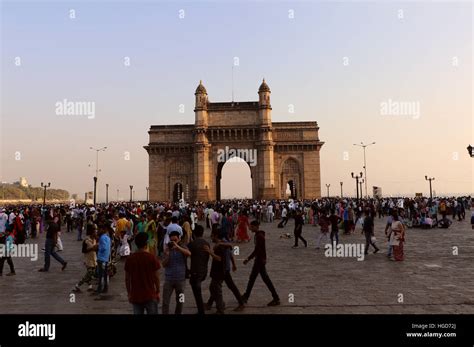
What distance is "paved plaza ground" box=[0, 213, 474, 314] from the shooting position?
7.92 metres

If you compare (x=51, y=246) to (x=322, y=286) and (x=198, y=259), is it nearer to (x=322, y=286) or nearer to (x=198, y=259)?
(x=198, y=259)

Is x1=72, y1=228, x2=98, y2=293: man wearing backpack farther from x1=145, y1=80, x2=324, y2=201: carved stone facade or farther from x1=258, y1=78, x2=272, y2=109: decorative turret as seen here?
x1=258, y1=78, x2=272, y2=109: decorative turret

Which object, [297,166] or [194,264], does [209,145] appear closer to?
[297,166]

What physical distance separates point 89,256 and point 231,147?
159 ft

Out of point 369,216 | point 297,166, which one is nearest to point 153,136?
point 297,166

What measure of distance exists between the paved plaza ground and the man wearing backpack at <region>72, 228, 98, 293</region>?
0.31 meters

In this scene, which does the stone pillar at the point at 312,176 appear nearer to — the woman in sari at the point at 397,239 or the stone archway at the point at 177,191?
the stone archway at the point at 177,191

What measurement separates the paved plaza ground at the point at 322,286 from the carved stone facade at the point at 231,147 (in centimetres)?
4170

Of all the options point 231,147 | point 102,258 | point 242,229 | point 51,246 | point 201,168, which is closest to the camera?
point 102,258

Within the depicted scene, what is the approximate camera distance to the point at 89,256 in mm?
9648

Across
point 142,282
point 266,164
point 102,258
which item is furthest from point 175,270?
point 266,164

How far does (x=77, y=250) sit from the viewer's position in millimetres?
17344

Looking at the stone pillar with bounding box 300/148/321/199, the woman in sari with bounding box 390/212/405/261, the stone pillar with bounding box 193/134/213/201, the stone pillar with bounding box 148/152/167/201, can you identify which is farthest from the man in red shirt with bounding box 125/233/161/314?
the stone pillar with bounding box 148/152/167/201
